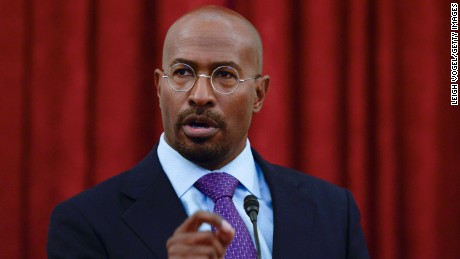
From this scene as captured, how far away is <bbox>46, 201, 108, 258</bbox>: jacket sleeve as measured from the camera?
1441 mm

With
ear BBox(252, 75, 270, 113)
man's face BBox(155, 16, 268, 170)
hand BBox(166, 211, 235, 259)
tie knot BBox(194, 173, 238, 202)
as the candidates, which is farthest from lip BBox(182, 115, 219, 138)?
hand BBox(166, 211, 235, 259)

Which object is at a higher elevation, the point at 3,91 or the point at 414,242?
the point at 3,91

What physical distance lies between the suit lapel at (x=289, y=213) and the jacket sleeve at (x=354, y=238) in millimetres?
105

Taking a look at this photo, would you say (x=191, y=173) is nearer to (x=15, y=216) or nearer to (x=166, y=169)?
(x=166, y=169)

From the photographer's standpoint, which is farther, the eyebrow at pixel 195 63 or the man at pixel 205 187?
the eyebrow at pixel 195 63

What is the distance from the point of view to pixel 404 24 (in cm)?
225

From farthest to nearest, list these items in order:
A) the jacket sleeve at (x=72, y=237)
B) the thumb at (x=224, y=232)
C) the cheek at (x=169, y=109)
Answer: the cheek at (x=169, y=109), the jacket sleeve at (x=72, y=237), the thumb at (x=224, y=232)

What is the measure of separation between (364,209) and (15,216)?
1.07m

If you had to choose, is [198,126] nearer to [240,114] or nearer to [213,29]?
[240,114]

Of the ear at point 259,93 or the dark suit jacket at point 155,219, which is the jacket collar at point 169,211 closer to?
the dark suit jacket at point 155,219

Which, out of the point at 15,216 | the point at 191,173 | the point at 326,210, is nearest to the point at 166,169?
the point at 191,173

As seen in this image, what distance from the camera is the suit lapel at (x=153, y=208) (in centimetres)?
146

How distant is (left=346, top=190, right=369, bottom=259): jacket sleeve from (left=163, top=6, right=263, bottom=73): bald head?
43 centimetres

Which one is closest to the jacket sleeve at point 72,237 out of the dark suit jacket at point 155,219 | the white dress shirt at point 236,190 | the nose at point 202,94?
the dark suit jacket at point 155,219
